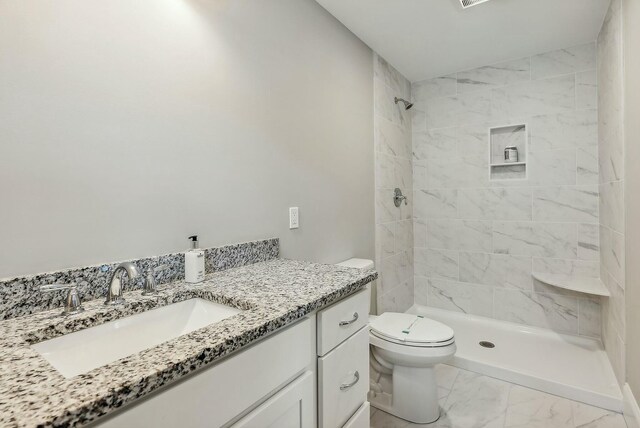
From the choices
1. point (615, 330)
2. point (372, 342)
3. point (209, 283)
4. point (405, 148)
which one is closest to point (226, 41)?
point (209, 283)

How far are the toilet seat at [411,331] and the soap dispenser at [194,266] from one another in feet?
3.74

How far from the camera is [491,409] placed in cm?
189

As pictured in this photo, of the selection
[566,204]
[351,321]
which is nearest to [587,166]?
[566,204]

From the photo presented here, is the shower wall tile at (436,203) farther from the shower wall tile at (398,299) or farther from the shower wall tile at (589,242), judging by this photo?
the shower wall tile at (589,242)

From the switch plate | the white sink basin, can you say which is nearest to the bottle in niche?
the switch plate

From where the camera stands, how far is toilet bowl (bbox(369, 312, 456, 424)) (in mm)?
1739

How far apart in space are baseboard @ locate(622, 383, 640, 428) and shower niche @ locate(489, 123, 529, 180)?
1592mm

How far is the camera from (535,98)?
105 inches

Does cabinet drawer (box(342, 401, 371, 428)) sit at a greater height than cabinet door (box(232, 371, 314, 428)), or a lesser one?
lesser

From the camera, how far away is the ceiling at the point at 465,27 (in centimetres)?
199

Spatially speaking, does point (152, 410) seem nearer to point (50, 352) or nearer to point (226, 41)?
point (50, 352)

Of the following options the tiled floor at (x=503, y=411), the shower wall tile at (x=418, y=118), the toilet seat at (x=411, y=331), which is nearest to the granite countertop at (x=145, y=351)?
the toilet seat at (x=411, y=331)

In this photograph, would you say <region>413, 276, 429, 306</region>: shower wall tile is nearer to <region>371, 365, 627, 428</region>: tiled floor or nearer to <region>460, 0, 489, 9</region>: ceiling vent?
<region>371, 365, 627, 428</region>: tiled floor

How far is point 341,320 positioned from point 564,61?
279 centimetres
